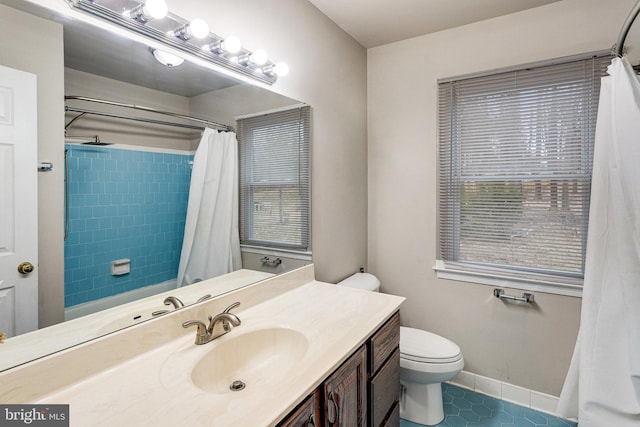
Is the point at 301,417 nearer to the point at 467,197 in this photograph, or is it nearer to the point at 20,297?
the point at 20,297

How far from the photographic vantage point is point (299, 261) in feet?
5.99

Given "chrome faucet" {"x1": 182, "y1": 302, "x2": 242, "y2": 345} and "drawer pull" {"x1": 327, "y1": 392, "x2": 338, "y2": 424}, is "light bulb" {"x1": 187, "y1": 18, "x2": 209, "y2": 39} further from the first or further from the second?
"drawer pull" {"x1": 327, "y1": 392, "x2": 338, "y2": 424}

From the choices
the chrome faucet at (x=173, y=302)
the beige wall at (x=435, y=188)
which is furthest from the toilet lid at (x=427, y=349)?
the chrome faucet at (x=173, y=302)

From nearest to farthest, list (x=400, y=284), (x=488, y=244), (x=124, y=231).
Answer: (x=124, y=231), (x=488, y=244), (x=400, y=284)

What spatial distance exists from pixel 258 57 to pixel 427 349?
1.76 meters

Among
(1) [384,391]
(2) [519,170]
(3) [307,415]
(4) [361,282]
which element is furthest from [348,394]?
(2) [519,170]

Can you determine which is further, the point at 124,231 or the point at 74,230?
the point at 124,231

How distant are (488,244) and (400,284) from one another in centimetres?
68

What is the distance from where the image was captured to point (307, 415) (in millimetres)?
884

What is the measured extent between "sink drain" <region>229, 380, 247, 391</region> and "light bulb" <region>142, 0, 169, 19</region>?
123cm

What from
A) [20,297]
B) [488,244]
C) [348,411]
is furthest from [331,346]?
[488,244]

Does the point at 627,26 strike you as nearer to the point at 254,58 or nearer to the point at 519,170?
the point at 519,170

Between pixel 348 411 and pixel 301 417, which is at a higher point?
pixel 301 417

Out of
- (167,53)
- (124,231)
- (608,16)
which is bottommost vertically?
(124,231)
